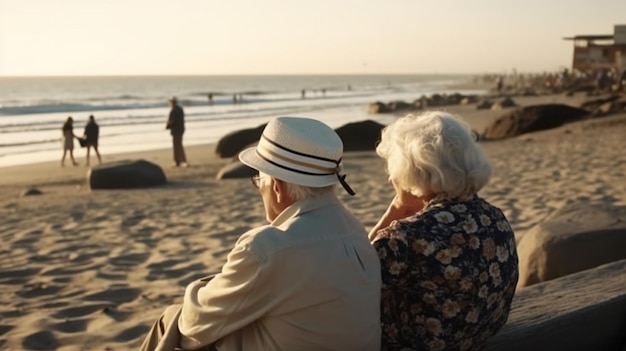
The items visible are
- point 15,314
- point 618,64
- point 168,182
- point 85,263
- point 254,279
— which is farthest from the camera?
point 618,64

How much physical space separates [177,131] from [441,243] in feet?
46.2

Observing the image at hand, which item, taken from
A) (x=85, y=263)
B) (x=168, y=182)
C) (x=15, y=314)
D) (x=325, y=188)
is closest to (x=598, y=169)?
(x=168, y=182)

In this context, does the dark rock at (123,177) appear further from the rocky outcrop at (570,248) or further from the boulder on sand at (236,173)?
the rocky outcrop at (570,248)

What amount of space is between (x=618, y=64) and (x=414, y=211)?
1949 inches

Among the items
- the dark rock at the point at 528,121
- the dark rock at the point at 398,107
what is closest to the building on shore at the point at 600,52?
the dark rock at the point at 398,107

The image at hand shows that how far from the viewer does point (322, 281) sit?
8.09ft

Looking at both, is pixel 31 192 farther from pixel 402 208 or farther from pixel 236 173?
pixel 402 208

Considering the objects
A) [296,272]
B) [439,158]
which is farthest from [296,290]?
[439,158]

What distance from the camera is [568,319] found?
3.51 meters

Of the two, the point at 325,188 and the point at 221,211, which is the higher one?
the point at 325,188

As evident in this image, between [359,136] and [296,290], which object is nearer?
[296,290]

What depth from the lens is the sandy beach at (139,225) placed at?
5180 millimetres

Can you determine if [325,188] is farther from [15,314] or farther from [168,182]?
[168,182]

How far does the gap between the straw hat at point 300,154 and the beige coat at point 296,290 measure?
0.09m
